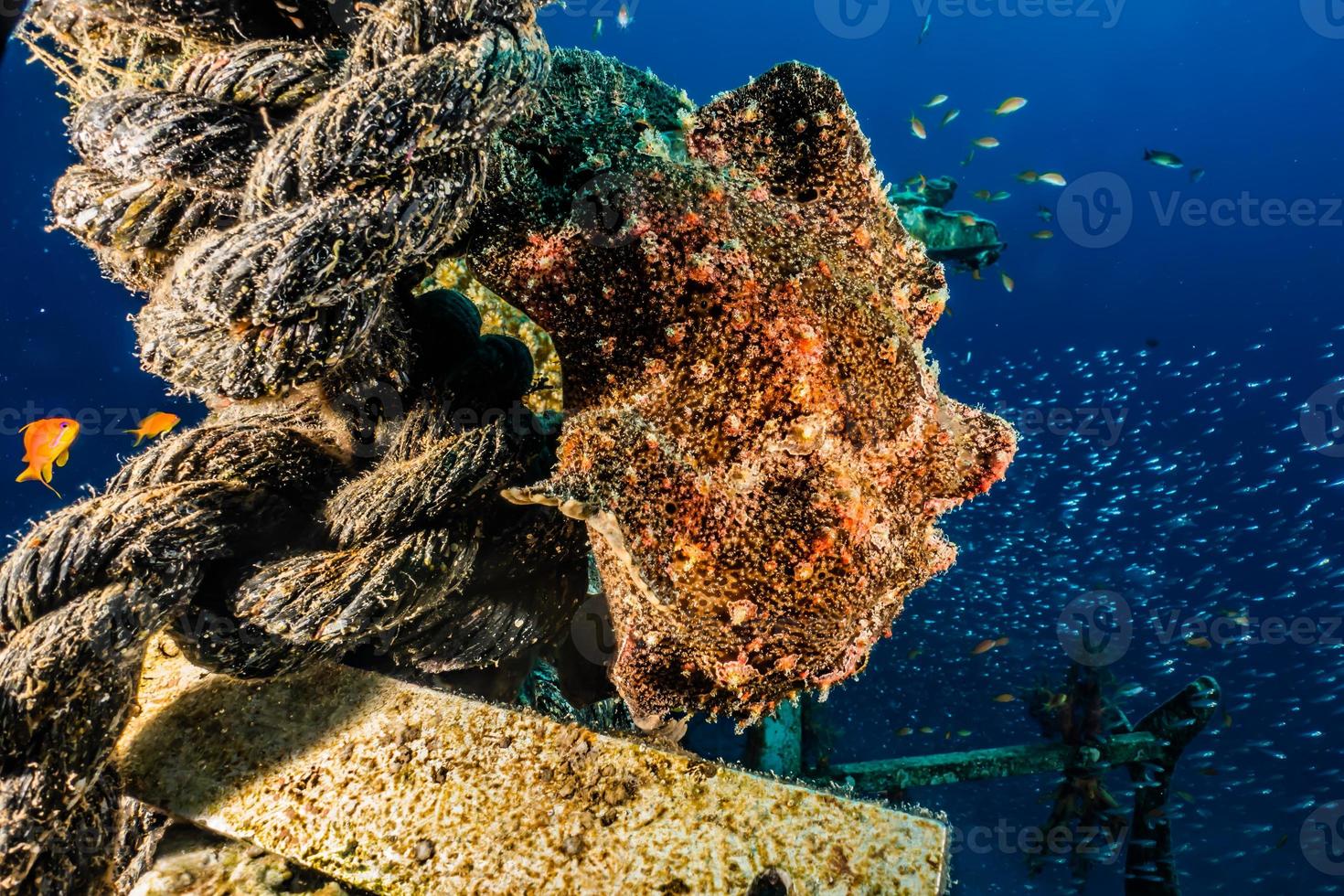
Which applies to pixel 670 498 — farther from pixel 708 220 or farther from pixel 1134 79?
pixel 1134 79

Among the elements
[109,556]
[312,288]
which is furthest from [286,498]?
[312,288]

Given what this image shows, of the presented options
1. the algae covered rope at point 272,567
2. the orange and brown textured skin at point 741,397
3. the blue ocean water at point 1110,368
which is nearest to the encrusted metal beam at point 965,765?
the blue ocean water at point 1110,368

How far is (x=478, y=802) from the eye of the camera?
55.2 inches

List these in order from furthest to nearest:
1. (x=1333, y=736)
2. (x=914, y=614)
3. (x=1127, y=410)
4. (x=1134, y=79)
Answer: (x=1134, y=79) → (x=1127, y=410) → (x=1333, y=736) → (x=914, y=614)

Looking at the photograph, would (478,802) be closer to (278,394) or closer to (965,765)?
(278,394)

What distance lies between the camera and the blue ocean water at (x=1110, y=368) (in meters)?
15.7

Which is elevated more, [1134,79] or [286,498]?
[1134,79]

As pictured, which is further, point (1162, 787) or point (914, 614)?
point (914, 614)

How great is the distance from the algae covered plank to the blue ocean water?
73.8 inches

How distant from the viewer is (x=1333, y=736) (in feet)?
93.8

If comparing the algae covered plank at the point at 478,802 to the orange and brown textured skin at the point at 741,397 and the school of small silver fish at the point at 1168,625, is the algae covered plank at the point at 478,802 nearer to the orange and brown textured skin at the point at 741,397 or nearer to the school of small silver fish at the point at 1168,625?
the orange and brown textured skin at the point at 741,397

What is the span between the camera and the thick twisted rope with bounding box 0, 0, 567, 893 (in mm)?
1121

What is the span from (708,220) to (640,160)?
25 centimetres

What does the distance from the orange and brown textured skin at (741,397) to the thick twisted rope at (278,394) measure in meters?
0.32
